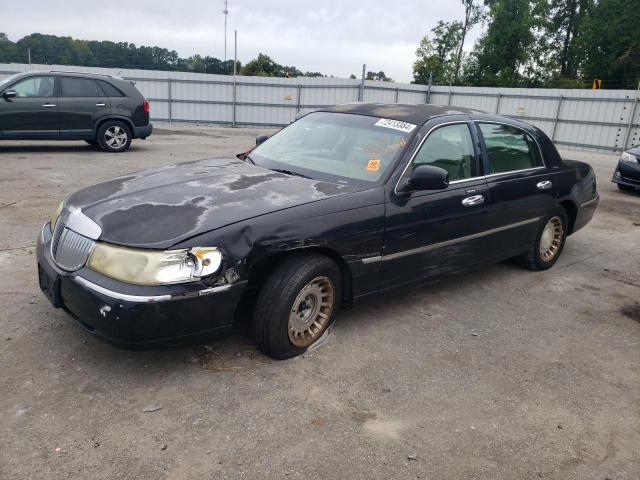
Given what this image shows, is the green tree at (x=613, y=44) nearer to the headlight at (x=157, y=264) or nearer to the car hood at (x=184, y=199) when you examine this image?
the car hood at (x=184, y=199)

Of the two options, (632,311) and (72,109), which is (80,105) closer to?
(72,109)

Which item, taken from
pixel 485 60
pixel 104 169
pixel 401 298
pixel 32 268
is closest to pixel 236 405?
pixel 401 298

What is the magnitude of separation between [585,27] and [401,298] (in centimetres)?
4274

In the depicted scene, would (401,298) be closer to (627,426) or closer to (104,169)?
(627,426)

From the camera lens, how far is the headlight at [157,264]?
9.29ft

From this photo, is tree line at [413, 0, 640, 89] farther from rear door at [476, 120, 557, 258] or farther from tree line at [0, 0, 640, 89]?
rear door at [476, 120, 557, 258]

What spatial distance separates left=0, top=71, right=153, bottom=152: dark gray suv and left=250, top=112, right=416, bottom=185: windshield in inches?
314

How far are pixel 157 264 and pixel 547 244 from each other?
13.7 ft

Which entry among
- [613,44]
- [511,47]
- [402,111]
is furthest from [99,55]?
[402,111]

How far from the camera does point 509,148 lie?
16.2 feet

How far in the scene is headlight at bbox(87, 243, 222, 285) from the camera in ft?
9.29

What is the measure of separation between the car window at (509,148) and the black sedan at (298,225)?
0.02 meters

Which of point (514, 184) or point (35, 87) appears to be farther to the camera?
point (35, 87)

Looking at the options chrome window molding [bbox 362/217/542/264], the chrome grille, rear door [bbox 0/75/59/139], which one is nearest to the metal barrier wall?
rear door [bbox 0/75/59/139]
